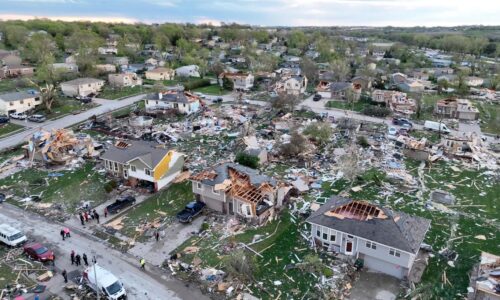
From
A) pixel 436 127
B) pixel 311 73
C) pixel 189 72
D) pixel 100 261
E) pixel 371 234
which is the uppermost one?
pixel 189 72

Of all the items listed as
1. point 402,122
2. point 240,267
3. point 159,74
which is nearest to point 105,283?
point 240,267

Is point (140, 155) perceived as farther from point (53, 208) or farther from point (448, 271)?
point (448, 271)

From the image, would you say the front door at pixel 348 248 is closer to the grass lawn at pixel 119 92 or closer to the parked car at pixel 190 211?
the parked car at pixel 190 211

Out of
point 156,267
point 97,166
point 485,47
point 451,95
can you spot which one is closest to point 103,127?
point 97,166

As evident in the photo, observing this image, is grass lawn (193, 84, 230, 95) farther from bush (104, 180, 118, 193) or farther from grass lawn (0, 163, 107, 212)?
bush (104, 180, 118, 193)

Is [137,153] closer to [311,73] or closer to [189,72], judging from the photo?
[189,72]

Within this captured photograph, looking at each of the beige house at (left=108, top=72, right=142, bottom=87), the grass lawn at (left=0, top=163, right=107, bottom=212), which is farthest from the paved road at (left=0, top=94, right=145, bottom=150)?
the grass lawn at (left=0, top=163, right=107, bottom=212)

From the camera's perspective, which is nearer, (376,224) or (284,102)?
(376,224)
